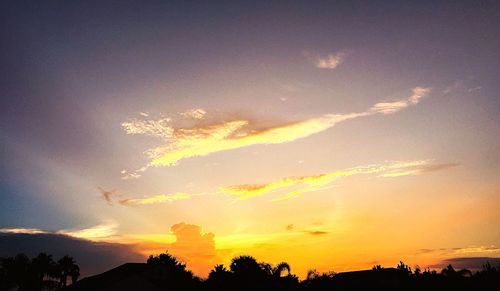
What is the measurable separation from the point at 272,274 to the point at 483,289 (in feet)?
88.3

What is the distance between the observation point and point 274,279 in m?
56.8

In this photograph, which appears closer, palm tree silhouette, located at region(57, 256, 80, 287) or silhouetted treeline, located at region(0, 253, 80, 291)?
silhouetted treeline, located at region(0, 253, 80, 291)

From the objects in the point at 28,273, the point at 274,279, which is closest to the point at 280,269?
the point at 274,279

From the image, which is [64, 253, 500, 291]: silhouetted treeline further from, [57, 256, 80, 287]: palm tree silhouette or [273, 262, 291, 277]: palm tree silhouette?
[57, 256, 80, 287]: palm tree silhouette

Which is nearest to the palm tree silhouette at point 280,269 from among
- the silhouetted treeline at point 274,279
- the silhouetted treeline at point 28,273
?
the silhouetted treeline at point 274,279

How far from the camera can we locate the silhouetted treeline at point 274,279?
4716cm

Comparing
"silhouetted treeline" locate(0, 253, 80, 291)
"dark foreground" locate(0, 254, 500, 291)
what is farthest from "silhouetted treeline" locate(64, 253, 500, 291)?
"silhouetted treeline" locate(0, 253, 80, 291)

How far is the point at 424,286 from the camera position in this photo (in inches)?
1870

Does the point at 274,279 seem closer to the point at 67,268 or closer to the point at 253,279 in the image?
the point at 253,279

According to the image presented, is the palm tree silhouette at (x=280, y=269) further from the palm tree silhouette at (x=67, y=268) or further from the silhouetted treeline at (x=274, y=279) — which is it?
the palm tree silhouette at (x=67, y=268)

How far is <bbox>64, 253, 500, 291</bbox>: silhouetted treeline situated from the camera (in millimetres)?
47156

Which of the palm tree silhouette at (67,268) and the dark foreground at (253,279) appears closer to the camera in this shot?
the dark foreground at (253,279)

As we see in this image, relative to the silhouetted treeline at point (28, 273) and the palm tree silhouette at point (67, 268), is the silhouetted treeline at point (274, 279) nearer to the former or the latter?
the silhouetted treeline at point (28, 273)

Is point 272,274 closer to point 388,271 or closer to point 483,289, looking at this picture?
point 388,271
